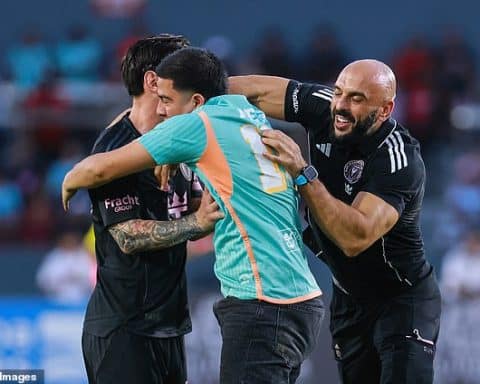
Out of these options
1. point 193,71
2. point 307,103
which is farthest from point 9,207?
point 193,71

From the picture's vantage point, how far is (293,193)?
4.94m

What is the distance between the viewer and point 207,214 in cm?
490

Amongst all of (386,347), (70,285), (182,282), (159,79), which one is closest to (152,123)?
(159,79)

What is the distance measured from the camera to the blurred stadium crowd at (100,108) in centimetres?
1352

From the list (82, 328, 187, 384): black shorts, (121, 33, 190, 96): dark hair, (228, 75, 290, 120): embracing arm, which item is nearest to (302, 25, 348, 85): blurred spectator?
(228, 75, 290, 120): embracing arm

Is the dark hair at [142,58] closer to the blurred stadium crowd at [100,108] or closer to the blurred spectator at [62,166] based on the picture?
the blurred stadium crowd at [100,108]

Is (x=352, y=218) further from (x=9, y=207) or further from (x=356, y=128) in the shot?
(x=9, y=207)

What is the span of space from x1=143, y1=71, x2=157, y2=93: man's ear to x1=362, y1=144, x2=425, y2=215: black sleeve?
1136mm

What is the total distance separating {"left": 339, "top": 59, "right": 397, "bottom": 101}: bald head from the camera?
550 cm

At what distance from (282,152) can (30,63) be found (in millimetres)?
10940

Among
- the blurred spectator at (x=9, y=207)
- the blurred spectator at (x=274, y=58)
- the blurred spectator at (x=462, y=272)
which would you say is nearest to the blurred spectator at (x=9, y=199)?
the blurred spectator at (x=9, y=207)

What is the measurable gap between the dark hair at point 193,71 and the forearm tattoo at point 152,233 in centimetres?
57

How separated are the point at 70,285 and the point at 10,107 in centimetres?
382

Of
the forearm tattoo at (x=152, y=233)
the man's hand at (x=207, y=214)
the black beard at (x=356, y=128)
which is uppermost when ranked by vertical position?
the black beard at (x=356, y=128)
